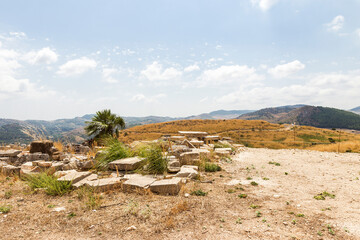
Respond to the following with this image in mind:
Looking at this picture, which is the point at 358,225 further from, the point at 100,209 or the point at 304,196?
the point at 100,209

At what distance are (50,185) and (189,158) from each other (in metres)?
5.21

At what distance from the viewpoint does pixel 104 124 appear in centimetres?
1325

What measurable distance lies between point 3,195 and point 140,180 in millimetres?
3473

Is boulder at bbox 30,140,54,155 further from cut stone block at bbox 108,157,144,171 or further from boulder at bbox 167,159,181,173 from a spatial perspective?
boulder at bbox 167,159,181,173

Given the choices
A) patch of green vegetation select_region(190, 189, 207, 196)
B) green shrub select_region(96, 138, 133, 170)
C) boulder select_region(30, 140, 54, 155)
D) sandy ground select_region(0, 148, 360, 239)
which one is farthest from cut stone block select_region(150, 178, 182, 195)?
boulder select_region(30, 140, 54, 155)

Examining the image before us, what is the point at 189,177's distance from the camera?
6.76 m

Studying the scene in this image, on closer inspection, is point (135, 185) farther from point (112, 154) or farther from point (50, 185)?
point (112, 154)

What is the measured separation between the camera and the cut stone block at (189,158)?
864 centimetres

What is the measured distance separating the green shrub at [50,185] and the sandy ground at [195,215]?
19 centimetres

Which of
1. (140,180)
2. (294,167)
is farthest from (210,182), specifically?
(294,167)

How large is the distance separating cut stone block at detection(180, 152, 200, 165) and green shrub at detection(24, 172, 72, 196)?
4587 millimetres

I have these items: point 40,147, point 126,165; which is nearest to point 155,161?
point 126,165

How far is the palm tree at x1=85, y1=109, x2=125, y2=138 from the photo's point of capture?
13.1 metres

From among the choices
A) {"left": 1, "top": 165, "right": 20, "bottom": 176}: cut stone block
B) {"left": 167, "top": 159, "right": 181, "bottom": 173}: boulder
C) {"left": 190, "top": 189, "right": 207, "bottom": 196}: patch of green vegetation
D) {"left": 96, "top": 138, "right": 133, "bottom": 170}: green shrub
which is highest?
{"left": 96, "top": 138, "right": 133, "bottom": 170}: green shrub
